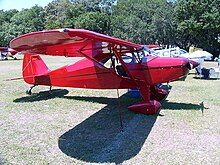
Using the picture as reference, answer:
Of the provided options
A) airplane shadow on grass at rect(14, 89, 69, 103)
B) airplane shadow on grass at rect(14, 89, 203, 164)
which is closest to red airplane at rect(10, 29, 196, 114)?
airplane shadow on grass at rect(14, 89, 203, 164)

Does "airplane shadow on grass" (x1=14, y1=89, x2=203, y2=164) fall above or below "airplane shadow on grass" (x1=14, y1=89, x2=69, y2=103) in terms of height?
above

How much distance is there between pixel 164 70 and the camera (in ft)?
25.2

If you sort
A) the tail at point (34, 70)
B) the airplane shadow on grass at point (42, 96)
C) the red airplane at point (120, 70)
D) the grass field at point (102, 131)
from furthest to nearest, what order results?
the tail at point (34, 70)
the airplane shadow on grass at point (42, 96)
the red airplane at point (120, 70)
the grass field at point (102, 131)

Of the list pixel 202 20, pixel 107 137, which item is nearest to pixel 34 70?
pixel 107 137

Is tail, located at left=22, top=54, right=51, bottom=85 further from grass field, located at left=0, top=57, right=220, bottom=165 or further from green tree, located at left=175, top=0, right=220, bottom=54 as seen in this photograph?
green tree, located at left=175, top=0, right=220, bottom=54

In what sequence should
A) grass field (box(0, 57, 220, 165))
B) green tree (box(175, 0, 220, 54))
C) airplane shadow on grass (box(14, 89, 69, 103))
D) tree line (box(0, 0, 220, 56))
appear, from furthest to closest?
tree line (box(0, 0, 220, 56))
green tree (box(175, 0, 220, 54))
airplane shadow on grass (box(14, 89, 69, 103))
grass field (box(0, 57, 220, 165))

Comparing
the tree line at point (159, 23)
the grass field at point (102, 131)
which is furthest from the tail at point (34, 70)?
the tree line at point (159, 23)

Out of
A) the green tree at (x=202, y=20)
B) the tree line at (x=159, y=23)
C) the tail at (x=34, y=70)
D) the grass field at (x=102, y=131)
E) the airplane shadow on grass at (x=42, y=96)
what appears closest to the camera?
the grass field at (x=102, y=131)

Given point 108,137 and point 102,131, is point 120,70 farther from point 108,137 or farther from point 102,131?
point 108,137

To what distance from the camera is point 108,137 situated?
5645mm

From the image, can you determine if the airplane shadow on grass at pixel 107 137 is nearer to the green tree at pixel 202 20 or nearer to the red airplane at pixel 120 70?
the red airplane at pixel 120 70

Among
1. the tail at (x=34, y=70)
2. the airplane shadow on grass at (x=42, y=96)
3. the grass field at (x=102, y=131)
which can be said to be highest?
the tail at (x=34, y=70)

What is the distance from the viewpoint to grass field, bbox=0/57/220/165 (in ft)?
15.4

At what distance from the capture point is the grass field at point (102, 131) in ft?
15.4
